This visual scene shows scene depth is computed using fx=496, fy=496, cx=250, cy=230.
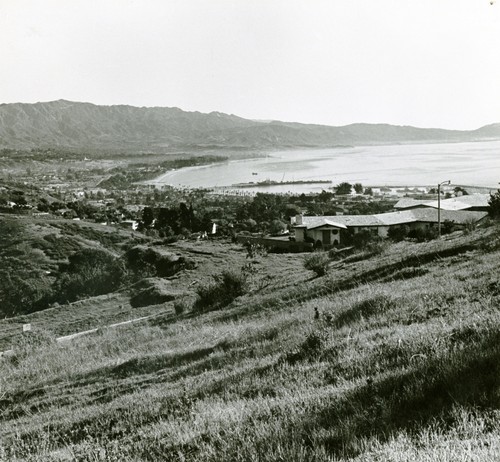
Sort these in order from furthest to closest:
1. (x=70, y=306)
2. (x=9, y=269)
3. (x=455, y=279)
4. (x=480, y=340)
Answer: (x=9, y=269) < (x=70, y=306) < (x=455, y=279) < (x=480, y=340)

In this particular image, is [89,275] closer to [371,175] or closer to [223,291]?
[223,291]

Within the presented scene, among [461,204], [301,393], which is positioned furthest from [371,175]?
[301,393]

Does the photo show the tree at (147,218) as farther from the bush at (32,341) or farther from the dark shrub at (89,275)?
the bush at (32,341)

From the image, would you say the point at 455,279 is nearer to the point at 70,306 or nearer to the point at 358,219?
the point at 70,306

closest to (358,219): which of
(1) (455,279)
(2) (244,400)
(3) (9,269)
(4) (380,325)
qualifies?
(3) (9,269)

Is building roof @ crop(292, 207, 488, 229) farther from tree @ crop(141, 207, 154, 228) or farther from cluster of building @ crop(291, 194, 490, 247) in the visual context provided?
tree @ crop(141, 207, 154, 228)

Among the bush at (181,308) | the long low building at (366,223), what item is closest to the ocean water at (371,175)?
the long low building at (366,223)

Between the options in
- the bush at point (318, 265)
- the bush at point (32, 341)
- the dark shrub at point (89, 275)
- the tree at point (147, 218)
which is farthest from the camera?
the tree at point (147, 218)

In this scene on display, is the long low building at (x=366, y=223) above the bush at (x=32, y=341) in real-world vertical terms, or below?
above
